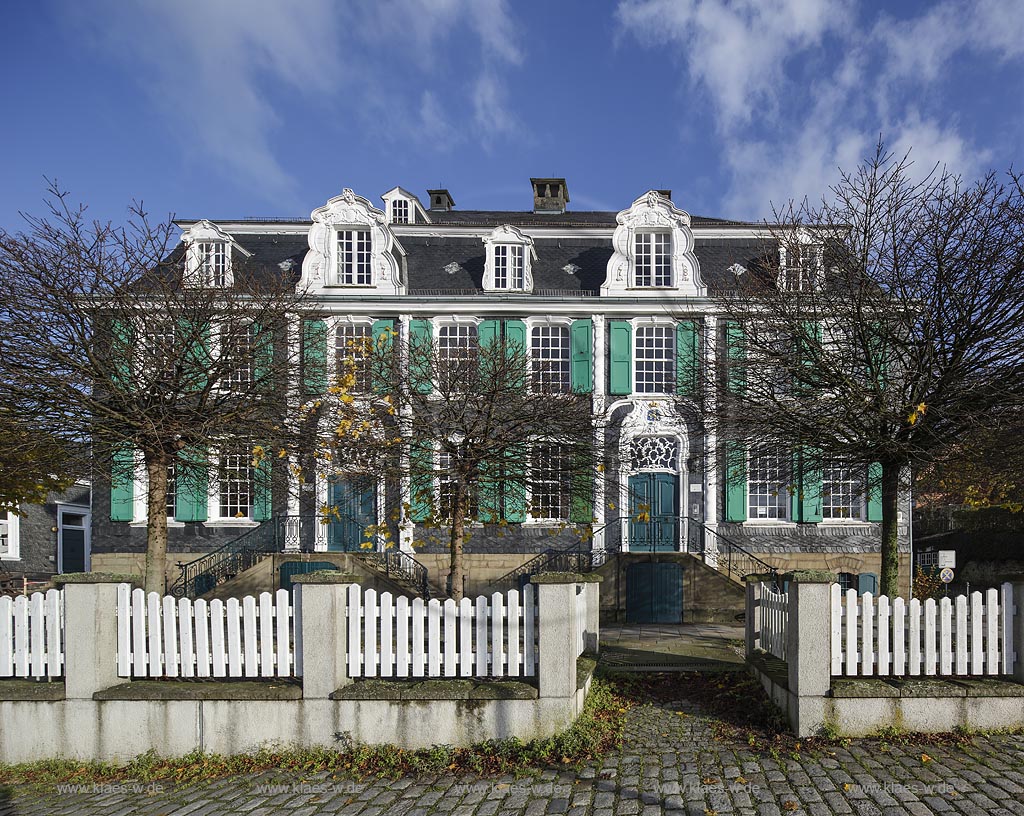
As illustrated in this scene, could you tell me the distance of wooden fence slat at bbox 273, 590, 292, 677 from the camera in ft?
22.1

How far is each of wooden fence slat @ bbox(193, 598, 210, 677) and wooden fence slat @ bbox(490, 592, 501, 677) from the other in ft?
8.52

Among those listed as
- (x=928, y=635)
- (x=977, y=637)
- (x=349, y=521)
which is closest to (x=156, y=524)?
(x=928, y=635)

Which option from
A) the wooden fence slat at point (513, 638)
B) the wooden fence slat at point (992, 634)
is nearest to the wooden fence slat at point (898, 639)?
the wooden fence slat at point (992, 634)

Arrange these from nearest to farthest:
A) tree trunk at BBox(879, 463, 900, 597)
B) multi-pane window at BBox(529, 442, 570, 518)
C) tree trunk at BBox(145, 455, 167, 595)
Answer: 1. tree trunk at BBox(145, 455, 167, 595)
2. tree trunk at BBox(879, 463, 900, 597)
3. multi-pane window at BBox(529, 442, 570, 518)

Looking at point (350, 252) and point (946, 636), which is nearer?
point (946, 636)

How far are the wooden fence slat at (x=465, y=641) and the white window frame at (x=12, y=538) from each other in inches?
1081

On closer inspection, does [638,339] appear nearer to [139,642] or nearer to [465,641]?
[465,641]

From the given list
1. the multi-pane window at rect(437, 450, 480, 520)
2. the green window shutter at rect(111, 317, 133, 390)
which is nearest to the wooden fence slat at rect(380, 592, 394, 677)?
the green window shutter at rect(111, 317, 133, 390)

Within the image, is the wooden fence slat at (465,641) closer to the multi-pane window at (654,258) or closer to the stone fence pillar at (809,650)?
the stone fence pillar at (809,650)

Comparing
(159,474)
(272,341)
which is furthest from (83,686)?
(272,341)

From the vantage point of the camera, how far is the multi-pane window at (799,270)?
1041cm

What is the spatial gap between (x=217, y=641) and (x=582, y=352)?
13741mm

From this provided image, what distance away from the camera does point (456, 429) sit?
1229cm

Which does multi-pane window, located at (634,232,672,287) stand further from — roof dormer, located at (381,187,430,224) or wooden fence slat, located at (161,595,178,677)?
wooden fence slat, located at (161,595,178,677)
